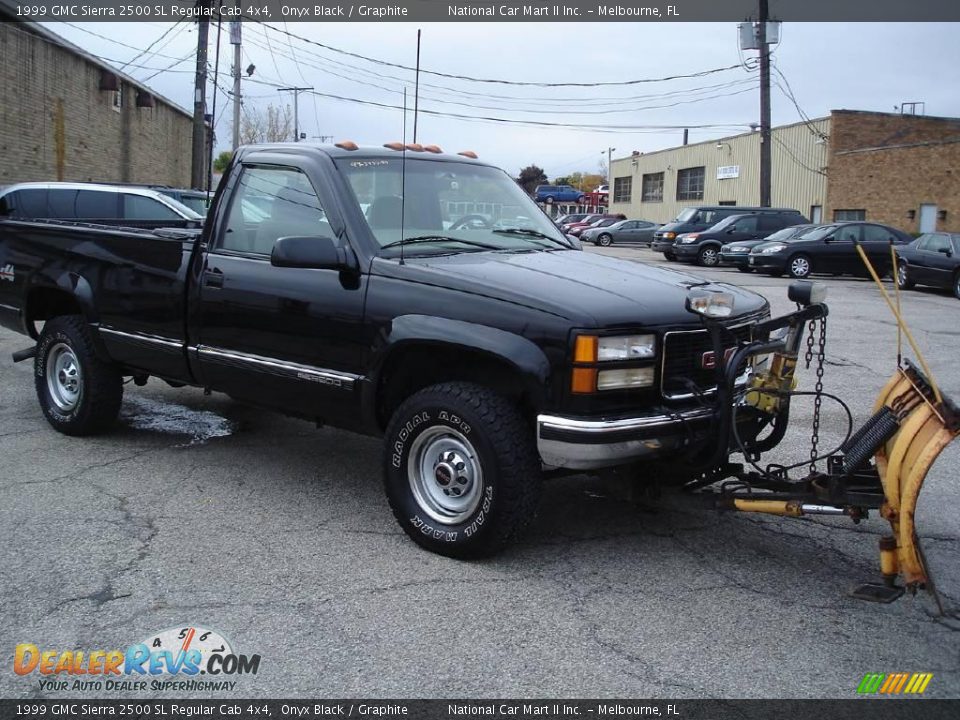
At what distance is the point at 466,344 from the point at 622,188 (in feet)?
205

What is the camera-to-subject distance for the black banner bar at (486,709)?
118 inches

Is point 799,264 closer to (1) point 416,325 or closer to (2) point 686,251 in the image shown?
(2) point 686,251

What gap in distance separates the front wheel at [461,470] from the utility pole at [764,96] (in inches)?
1191

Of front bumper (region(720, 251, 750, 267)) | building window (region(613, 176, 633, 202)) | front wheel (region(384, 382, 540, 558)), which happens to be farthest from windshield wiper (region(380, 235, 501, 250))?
building window (region(613, 176, 633, 202))

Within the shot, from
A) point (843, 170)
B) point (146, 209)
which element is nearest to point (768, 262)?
point (146, 209)

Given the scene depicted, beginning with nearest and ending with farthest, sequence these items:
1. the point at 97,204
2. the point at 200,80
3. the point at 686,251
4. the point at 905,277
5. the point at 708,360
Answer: the point at 708,360 → the point at 97,204 → the point at 905,277 → the point at 200,80 → the point at 686,251

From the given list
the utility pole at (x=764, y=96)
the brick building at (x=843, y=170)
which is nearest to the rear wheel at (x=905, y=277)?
the utility pole at (x=764, y=96)

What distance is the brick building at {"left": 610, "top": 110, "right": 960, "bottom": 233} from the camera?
33.3 m

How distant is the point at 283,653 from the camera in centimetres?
337

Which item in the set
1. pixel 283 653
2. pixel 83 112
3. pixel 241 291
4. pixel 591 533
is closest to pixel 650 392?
pixel 591 533

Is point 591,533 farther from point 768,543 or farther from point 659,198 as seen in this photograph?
point 659,198

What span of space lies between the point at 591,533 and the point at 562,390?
3.82 feet

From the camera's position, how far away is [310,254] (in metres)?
4.46

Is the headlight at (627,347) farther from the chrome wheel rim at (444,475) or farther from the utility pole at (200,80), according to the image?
the utility pole at (200,80)
